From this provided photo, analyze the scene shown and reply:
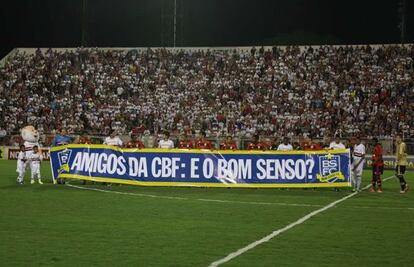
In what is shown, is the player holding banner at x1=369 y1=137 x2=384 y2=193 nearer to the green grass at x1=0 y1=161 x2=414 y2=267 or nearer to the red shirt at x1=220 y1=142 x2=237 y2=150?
the green grass at x1=0 y1=161 x2=414 y2=267

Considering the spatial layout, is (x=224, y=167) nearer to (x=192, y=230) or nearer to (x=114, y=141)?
(x=114, y=141)

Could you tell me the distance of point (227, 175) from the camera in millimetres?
21109

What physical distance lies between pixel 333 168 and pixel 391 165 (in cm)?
1458

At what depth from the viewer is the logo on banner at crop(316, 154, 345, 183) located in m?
21.0

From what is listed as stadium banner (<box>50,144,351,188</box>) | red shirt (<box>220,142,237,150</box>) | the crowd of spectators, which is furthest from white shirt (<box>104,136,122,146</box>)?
the crowd of spectators

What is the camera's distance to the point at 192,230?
11.9m

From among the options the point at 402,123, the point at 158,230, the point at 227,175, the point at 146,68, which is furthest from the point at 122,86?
the point at 158,230

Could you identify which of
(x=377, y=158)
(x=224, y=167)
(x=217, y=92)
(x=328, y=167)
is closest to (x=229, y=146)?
(x=224, y=167)

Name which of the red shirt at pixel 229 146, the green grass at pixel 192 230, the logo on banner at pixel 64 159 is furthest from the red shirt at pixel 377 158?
the logo on banner at pixel 64 159

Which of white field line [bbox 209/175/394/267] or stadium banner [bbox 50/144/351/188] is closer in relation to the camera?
white field line [bbox 209/175/394/267]

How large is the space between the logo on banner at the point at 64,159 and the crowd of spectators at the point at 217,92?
16063 mm

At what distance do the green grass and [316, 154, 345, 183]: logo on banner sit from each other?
1.85 m

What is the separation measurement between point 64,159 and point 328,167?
8.44 m

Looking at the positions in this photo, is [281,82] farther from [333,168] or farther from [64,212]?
[64,212]
